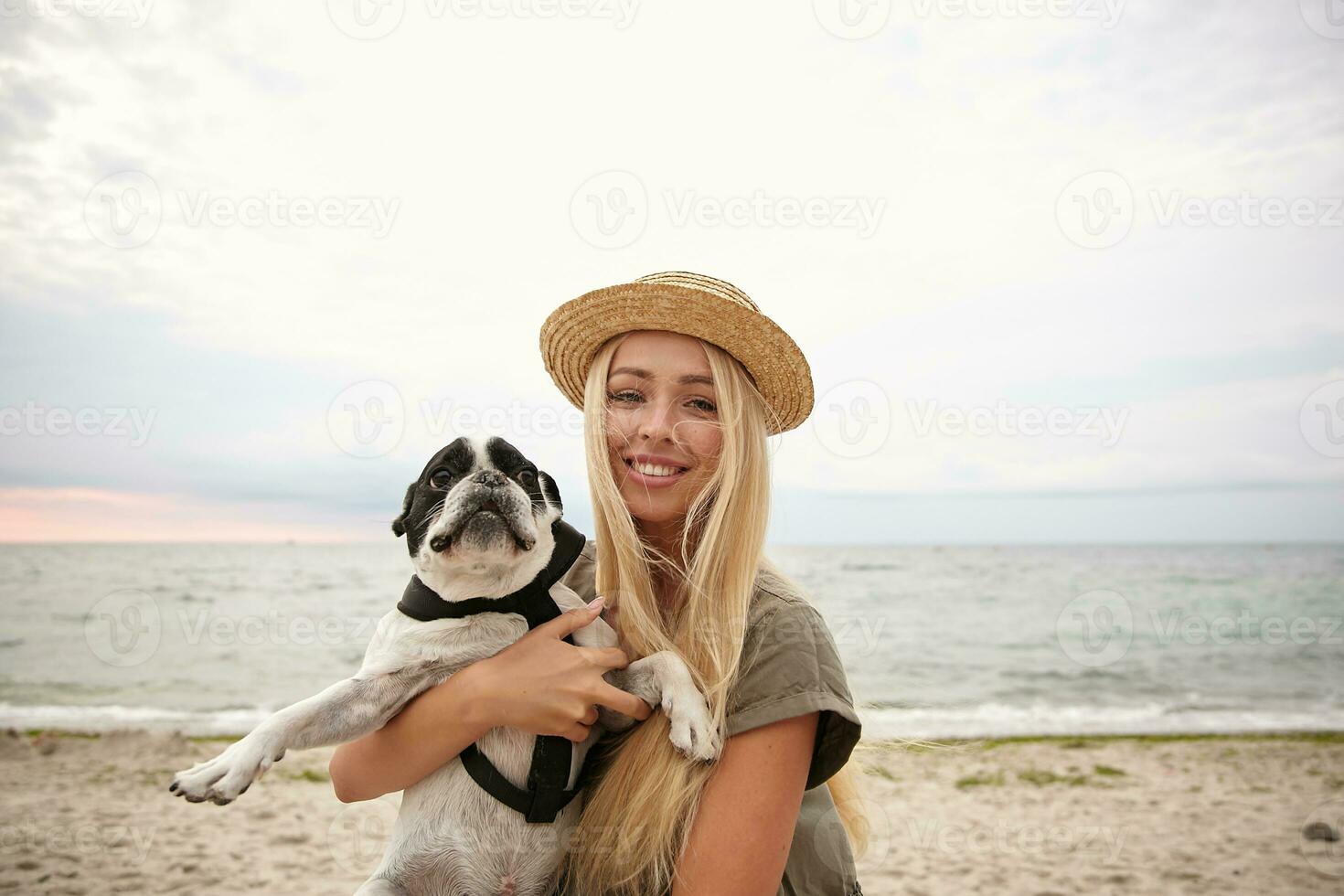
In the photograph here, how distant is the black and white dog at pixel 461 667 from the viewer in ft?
8.18

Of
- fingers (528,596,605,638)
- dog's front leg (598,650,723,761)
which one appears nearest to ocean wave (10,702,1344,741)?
dog's front leg (598,650,723,761)

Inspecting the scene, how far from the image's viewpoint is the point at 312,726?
2.45 meters

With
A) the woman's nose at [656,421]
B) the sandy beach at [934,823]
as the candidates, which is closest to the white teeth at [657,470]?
the woman's nose at [656,421]

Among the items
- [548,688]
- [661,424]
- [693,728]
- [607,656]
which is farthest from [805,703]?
[661,424]

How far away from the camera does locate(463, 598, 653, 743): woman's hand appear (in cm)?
239

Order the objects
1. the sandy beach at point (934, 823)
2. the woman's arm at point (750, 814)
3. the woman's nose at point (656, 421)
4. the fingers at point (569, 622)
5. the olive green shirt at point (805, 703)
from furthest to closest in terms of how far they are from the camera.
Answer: the sandy beach at point (934, 823), the woman's nose at point (656, 421), the fingers at point (569, 622), the olive green shirt at point (805, 703), the woman's arm at point (750, 814)

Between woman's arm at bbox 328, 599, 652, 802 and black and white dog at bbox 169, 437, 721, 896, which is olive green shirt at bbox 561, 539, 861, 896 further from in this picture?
woman's arm at bbox 328, 599, 652, 802

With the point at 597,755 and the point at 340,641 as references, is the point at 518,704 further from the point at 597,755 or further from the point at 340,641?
the point at 340,641

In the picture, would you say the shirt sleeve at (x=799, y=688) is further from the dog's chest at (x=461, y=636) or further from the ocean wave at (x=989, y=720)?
the ocean wave at (x=989, y=720)

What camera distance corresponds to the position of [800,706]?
2326mm

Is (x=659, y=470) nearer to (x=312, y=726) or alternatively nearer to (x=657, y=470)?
(x=657, y=470)

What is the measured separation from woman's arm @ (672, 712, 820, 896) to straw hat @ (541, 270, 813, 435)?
49.6 inches

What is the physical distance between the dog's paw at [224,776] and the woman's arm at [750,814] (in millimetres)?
1187

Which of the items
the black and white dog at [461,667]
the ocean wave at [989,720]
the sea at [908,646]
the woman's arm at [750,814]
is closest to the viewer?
the woman's arm at [750,814]
